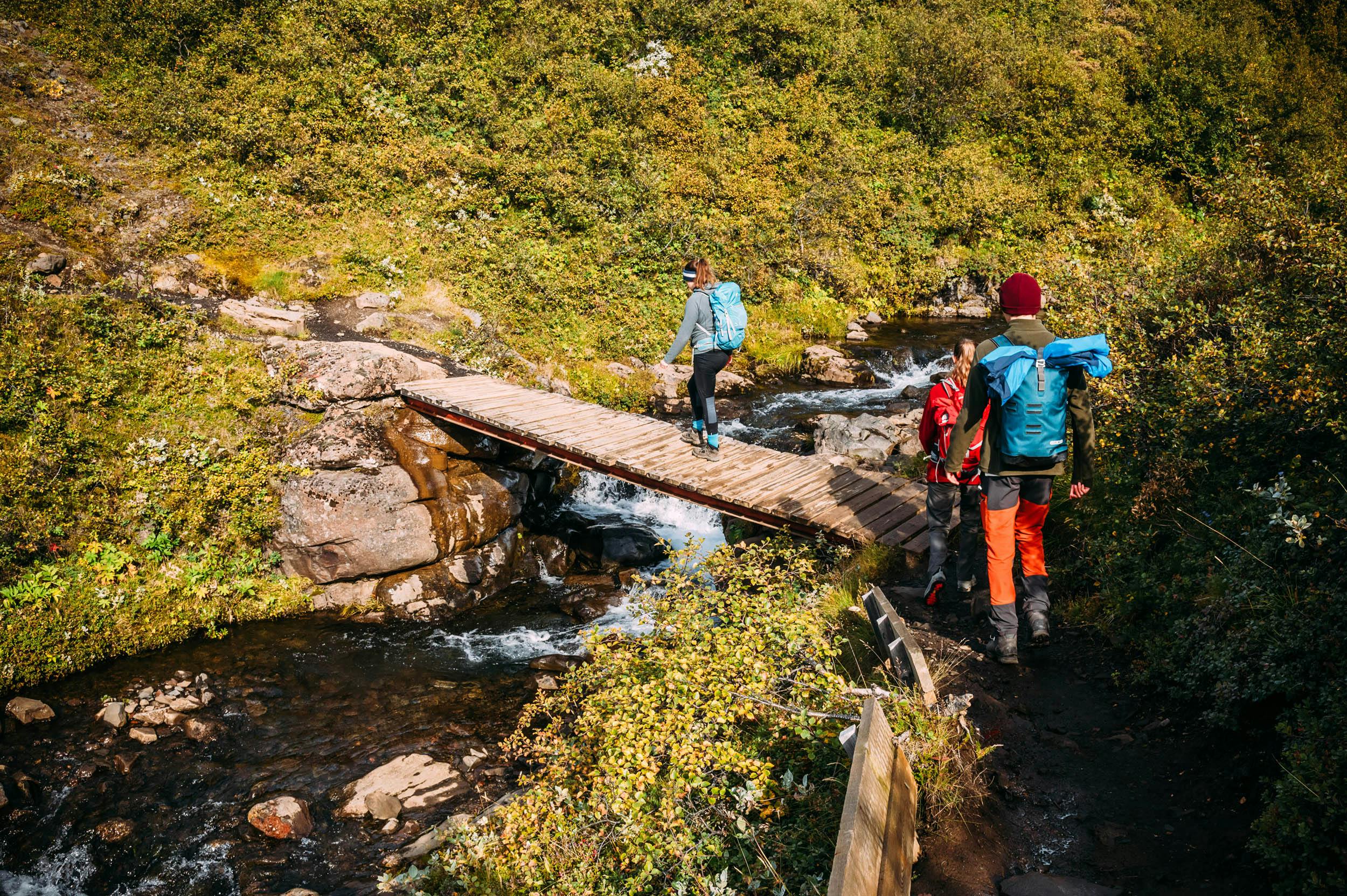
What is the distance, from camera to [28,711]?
27.3ft

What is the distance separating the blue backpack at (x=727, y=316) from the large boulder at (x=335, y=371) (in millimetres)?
6429

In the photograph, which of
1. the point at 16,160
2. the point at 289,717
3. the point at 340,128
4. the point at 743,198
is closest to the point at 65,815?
the point at 289,717

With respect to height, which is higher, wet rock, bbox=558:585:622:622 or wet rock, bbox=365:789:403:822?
wet rock, bbox=365:789:403:822

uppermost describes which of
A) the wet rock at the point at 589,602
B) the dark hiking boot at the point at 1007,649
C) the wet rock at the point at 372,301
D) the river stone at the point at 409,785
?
the wet rock at the point at 372,301

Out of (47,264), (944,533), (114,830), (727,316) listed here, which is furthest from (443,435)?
(944,533)

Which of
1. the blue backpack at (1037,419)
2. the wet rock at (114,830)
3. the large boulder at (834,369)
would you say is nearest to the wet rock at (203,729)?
the wet rock at (114,830)

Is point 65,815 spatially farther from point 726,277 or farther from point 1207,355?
point 726,277

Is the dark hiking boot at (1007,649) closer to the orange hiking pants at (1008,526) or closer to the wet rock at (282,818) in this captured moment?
the orange hiking pants at (1008,526)

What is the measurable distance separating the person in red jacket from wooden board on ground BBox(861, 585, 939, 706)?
1.41 metres

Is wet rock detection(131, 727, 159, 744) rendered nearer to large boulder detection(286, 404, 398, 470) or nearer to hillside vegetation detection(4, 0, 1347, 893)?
large boulder detection(286, 404, 398, 470)

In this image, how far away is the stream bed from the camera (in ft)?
21.7

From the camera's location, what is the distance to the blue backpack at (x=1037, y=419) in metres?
Answer: 5.27

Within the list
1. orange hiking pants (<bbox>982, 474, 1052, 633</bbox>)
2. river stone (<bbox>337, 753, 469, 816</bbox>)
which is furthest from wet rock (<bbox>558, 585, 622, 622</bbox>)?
orange hiking pants (<bbox>982, 474, 1052, 633</bbox>)

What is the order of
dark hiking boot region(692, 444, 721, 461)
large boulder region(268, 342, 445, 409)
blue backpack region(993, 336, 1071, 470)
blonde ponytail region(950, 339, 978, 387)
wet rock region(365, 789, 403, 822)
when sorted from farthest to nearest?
large boulder region(268, 342, 445, 409), dark hiking boot region(692, 444, 721, 461), wet rock region(365, 789, 403, 822), blonde ponytail region(950, 339, 978, 387), blue backpack region(993, 336, 1071, 470)
